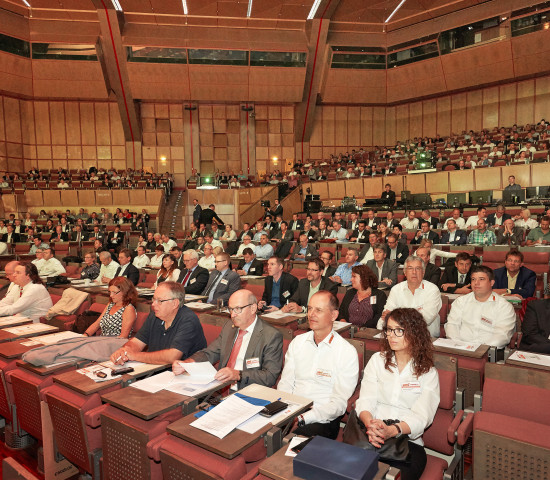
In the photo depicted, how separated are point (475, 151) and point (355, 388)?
1234cm

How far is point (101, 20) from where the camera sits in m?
15.3

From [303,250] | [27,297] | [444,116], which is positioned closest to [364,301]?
[27,297]

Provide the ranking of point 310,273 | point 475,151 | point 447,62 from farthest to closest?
point 447,62 < point 475,151 < point 310,273

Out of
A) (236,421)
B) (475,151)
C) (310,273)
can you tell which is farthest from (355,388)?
(475,151)

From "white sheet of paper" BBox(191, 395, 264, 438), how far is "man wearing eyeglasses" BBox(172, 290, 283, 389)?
16.1 inches

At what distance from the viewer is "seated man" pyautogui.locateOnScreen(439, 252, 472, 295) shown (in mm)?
4742

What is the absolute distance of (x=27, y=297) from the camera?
174 inches

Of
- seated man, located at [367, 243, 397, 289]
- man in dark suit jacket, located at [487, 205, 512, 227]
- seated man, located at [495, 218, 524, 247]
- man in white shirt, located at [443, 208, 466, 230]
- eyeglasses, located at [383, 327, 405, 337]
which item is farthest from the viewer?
man in white shirt, located at [443, 208, 466, 230]

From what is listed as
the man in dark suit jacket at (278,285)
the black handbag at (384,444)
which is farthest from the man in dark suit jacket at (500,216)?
the black handbag at (384,444)

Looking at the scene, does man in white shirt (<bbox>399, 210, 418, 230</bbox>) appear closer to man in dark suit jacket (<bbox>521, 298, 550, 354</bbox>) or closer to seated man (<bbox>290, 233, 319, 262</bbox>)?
seated man (<bbox>290, 233, 319, 262</bbox>)

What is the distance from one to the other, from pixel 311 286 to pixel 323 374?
202 centimetres

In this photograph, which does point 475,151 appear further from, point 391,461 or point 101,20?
point 101,20

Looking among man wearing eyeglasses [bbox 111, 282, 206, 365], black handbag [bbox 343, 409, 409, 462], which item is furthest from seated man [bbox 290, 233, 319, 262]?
black handbag [bbox 343, 409, 409, 462]

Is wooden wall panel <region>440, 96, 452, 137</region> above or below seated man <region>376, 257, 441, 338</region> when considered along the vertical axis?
above
